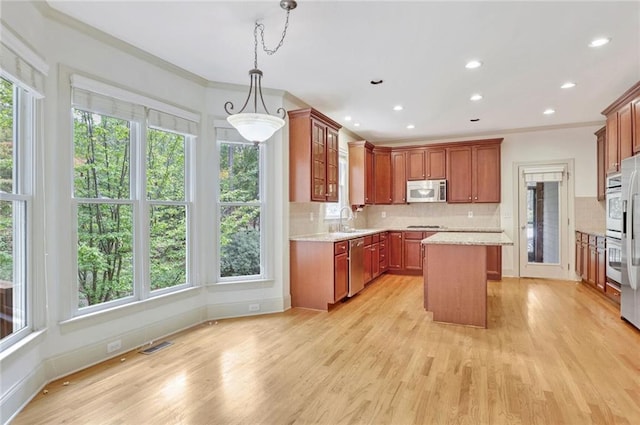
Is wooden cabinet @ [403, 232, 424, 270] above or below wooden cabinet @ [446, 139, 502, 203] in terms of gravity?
below

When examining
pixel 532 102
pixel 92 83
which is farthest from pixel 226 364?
pixel 532 102

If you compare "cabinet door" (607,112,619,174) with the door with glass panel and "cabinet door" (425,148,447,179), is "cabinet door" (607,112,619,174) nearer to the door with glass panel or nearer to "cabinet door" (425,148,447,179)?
the door with glass panel

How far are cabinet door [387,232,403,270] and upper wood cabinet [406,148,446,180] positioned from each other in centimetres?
122

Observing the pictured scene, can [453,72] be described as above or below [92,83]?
above

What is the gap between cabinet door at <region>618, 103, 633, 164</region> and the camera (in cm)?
411

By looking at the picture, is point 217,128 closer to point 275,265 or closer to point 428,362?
point 275,265

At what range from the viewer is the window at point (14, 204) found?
2.26 metres

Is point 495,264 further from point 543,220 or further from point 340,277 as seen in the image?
point 340,277

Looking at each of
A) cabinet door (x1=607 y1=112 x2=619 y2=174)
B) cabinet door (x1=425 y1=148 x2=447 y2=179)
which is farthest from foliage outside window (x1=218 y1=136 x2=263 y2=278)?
cabinet door (x1=607 y1=112 x2=619 y2=174)

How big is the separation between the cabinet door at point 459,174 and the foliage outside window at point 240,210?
398cm

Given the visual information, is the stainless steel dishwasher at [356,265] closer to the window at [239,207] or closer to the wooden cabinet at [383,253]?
the wooden cabinet at [383,253]

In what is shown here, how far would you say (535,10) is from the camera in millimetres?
2562

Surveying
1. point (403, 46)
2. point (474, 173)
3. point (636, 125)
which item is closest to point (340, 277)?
point (403, 46)

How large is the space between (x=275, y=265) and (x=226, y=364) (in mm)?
1628
